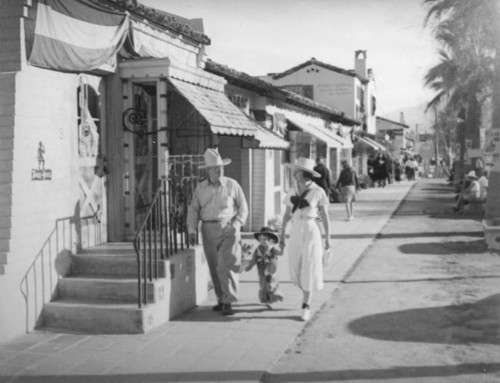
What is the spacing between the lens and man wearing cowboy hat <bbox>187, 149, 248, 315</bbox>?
6945mm

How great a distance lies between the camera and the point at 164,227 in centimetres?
720

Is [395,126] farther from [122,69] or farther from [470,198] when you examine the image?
[122,69]

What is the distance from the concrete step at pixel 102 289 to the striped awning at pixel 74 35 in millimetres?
2290

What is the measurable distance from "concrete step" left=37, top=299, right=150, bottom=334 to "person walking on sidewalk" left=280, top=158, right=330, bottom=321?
70.9 inches

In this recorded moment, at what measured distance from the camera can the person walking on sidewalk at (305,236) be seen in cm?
669

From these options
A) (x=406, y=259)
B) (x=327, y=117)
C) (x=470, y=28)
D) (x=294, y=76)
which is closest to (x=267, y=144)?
(x=406, y=259)

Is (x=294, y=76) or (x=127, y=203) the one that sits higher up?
(x=294, y=76)

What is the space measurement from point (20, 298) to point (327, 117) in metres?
19.1

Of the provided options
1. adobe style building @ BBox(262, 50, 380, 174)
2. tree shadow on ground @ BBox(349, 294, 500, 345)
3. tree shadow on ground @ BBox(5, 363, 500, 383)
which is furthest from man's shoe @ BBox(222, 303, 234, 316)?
adobe style building @ BBox(262, 50, 380, 174)

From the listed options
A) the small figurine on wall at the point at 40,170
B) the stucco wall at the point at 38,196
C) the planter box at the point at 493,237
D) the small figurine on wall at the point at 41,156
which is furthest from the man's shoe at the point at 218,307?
the planter box at the point at 493,237

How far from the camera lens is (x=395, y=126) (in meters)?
57.6

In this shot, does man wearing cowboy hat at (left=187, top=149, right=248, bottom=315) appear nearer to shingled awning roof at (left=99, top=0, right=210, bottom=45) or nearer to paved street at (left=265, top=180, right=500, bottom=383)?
paved street at (left=265, top=180, right=500, bottom=383)

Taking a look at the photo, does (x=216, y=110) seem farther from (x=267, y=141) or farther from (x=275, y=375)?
(x=275, y=375)

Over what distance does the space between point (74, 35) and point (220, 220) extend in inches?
101
